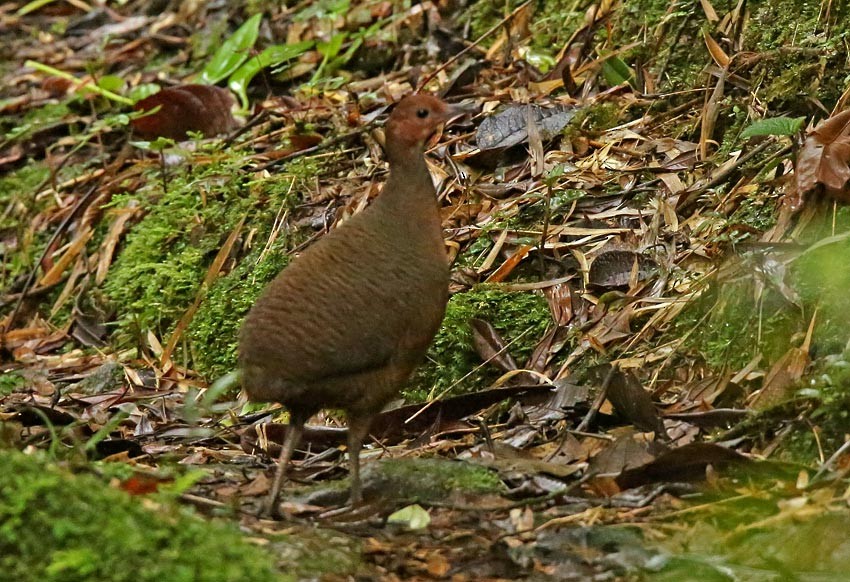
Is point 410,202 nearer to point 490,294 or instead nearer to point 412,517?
point 490,294

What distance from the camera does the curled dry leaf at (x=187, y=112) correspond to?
802 centimetres

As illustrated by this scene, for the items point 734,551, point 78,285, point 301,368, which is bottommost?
point 78,285

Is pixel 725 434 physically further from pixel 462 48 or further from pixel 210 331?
pixel 462 48

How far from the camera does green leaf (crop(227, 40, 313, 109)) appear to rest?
26.6 feet

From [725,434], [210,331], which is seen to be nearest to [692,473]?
[725,434]

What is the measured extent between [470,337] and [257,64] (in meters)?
3.51

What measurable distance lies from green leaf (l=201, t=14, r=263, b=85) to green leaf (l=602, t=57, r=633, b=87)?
2801mm

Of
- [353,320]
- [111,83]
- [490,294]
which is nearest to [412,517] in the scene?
[353,320]

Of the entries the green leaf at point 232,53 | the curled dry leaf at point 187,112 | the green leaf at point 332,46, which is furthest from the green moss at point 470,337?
the green leaf at point 232,53

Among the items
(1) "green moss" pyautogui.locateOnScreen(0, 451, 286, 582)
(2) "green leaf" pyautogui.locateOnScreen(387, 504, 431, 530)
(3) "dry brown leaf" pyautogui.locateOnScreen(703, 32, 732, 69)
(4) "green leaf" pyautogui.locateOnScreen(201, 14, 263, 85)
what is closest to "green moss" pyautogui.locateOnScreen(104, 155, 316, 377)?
(4) "green leaf" pyautogui.locateOnScreen(201, 14, 263, 85)

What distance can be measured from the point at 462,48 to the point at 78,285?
2.90m

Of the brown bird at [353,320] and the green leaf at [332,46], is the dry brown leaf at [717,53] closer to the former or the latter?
the brown bird at [353,320]

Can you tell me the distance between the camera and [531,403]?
17.1 ft

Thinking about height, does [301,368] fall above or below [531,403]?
above
